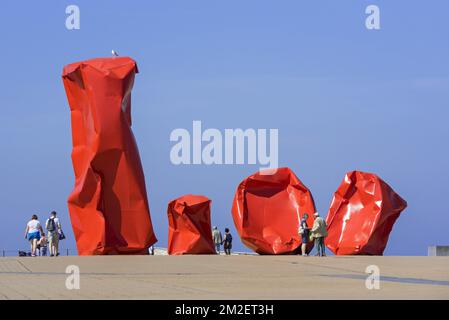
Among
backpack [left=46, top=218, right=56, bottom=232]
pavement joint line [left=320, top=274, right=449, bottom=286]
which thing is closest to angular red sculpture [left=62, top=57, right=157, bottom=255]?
backpack [left=46, top=218, right=56, bottom=232]

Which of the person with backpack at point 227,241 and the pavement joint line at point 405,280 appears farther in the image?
the person with backpack at point 227,241

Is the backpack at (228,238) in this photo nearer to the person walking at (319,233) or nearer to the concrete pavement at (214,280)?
the person walking at (319,233)

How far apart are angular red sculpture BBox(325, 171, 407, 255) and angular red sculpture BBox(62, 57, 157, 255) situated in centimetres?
732

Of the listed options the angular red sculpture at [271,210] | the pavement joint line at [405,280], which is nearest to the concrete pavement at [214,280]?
the pavement joint line at [405,280]

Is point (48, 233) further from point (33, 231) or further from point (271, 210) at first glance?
point (271, 210)

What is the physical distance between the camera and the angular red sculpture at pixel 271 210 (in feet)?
110

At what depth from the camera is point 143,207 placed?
28.7 meters

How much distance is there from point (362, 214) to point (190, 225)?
571cm

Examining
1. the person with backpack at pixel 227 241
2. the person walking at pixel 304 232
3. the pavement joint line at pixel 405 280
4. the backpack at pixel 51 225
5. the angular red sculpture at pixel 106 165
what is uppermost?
the angular red sculpture at pixel 106 165

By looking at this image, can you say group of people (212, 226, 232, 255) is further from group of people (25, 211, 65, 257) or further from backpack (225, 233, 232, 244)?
group of people (25, 211, 65, 257)

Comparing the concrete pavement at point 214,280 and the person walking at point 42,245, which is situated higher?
the concrete pavement at point 214,280

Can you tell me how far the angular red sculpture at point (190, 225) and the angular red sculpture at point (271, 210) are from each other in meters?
1.26
